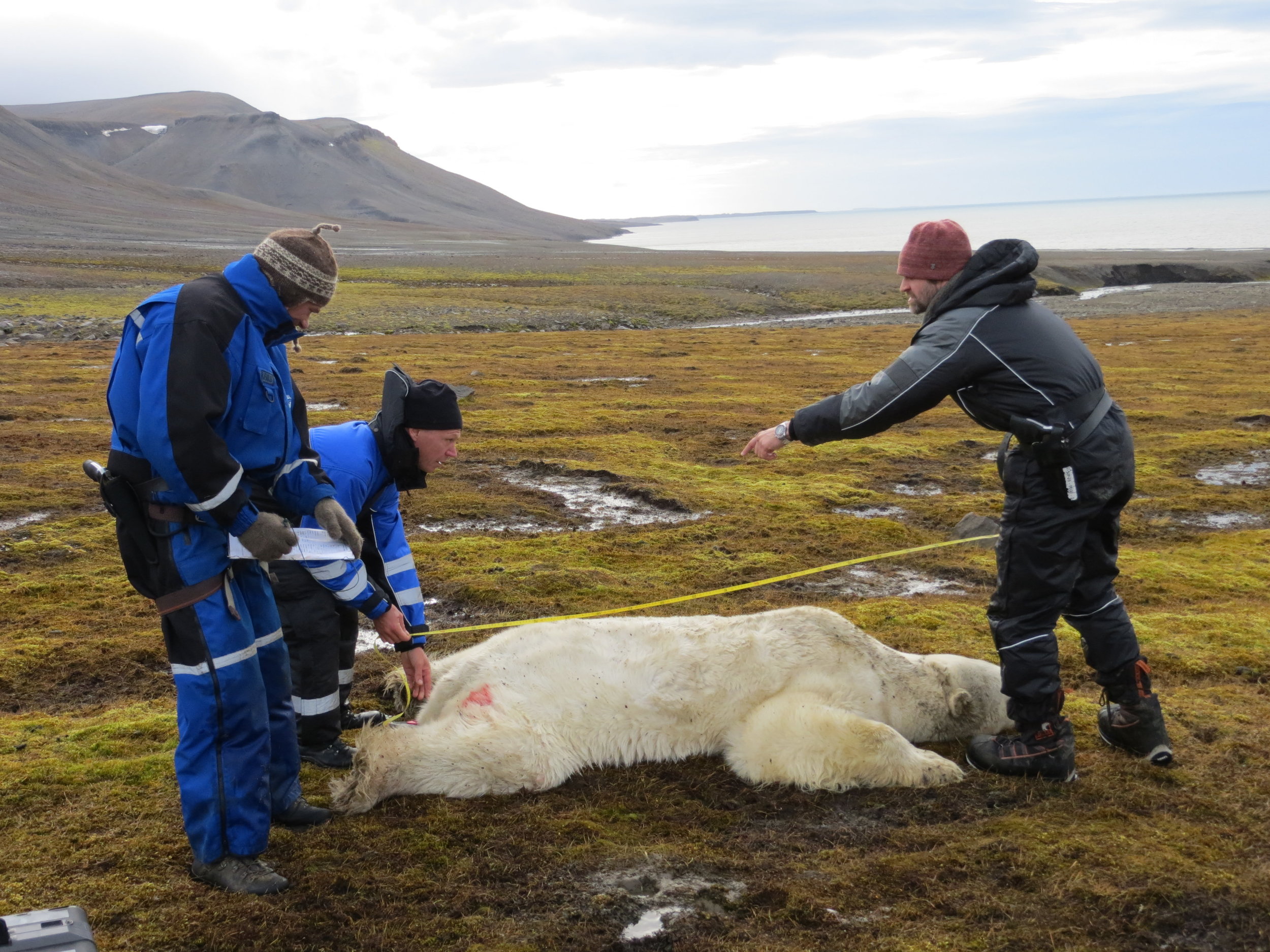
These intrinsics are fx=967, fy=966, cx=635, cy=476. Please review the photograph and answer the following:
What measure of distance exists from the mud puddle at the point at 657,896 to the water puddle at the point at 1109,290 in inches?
Result: 2599

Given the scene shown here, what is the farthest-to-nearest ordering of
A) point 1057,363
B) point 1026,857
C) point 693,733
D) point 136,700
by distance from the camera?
1. point 136,700
2. point 693,733
3. point 1057,363
4. point 1026,857

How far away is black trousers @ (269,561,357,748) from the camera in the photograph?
550 cm

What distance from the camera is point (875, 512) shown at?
13.3 metres

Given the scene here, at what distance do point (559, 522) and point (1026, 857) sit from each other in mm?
8304

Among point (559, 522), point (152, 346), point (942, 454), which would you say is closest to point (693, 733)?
point (152, 346)

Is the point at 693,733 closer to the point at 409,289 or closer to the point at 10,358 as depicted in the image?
the point at 10,358

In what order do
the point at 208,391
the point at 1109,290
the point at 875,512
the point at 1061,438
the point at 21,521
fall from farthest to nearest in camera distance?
the point at 1109,290
the point at 875,512
the point at 21,521
the point at 1061,438
the point at 208,391

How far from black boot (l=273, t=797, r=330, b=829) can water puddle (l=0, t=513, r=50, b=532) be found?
27.3ft

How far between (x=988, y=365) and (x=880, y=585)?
5.19m

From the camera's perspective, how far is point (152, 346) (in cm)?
409

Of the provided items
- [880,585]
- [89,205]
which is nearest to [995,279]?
[880,585]

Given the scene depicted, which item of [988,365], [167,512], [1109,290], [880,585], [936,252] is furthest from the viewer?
[1109,290]

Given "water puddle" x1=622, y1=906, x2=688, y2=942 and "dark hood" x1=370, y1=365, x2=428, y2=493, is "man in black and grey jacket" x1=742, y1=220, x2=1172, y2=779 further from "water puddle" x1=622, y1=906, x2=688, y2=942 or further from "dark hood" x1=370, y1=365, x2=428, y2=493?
"water puddle" x1=622, y1=906, x2=688, y2=942

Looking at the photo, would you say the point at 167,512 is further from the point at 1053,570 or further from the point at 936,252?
the point at 1053,570
